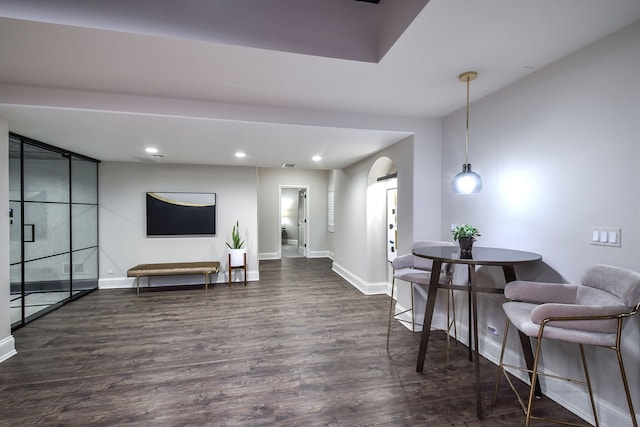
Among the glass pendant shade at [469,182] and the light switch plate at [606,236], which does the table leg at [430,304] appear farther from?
the light switch plate at [606,236]

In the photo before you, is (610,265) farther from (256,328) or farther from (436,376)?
(256,328)

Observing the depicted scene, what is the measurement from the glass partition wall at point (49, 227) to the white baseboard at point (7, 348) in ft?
2.53

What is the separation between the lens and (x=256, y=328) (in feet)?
11.0

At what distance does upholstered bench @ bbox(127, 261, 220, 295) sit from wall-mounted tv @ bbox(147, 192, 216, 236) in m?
0.57

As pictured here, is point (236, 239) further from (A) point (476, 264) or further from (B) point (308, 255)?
(A) point (476, 264)

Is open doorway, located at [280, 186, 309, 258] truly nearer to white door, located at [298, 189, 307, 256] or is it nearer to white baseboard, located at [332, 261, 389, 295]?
white door, located at [298, 189, 307, 256]

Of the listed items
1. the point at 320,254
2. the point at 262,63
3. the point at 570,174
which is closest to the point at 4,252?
the point at 262,63

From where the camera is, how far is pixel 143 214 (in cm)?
524

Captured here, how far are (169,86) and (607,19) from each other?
295 cm

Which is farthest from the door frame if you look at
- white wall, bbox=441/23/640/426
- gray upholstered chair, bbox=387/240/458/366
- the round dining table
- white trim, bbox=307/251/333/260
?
the round dining table

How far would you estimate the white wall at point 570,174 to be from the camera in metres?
1.67

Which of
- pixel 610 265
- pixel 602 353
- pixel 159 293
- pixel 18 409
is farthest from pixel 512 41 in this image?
pixel 159 293

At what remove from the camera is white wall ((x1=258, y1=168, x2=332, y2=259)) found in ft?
26.1

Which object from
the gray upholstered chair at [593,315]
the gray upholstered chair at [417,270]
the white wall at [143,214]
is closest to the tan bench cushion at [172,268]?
the white wall at [143,214]
